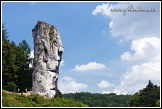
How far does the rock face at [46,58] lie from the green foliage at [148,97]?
8460mm

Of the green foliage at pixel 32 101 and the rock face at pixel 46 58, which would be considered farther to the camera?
the rock face at pixel 46 58

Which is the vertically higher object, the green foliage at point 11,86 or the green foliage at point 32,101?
the green foliage at point 11,86


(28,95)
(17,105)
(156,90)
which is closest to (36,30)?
(28,95)

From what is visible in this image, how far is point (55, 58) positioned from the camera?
3759cm

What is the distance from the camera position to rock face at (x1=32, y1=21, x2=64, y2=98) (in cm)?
3662

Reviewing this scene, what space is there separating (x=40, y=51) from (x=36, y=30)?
2040mm

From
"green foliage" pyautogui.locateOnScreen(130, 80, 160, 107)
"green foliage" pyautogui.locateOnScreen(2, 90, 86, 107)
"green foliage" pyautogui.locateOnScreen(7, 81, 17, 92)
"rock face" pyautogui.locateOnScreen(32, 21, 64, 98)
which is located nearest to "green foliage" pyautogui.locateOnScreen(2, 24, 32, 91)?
"green foliage" pyautogui.locateOnScreen(7, 81, 17, 92)

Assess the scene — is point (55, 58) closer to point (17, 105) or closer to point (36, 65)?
A: point (36, 65)

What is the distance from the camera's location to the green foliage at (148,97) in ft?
131

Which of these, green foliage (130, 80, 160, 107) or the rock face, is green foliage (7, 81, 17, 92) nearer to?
the rock face

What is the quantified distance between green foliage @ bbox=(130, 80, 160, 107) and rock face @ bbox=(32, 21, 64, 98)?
27.8 feet

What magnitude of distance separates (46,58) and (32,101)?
18.6 ft

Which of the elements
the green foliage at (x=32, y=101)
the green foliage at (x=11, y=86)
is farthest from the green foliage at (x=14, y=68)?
the green foliage at (x=32, y=101)

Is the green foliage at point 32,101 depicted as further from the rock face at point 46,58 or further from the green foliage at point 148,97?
the green foliage at point 148,97
